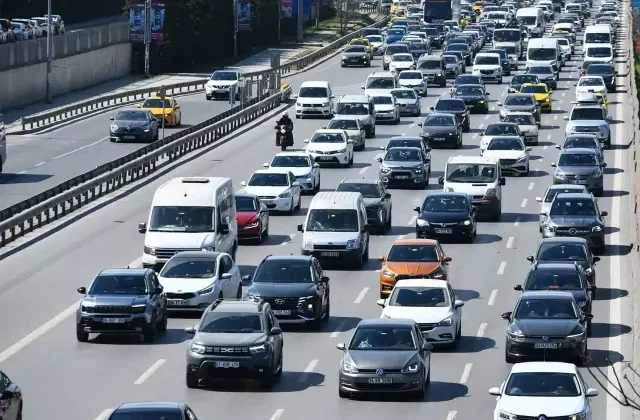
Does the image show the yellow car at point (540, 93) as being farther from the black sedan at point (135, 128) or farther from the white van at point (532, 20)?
the white van at point (532, 20)

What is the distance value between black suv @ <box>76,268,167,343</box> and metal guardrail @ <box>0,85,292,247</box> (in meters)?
12.1

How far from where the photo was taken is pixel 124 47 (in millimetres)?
113312

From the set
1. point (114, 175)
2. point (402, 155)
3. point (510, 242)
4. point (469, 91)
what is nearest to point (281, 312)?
point (510, 242)

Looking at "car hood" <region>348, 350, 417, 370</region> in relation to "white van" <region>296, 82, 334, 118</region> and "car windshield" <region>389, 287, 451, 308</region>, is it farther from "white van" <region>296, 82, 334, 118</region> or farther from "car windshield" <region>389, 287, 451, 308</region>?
"white van" <region>296, 82, 334, 118</region>

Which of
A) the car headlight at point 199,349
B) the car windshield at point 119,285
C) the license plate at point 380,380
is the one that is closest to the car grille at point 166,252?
the car windshield at point 119,285

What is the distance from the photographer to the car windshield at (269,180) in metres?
52.2

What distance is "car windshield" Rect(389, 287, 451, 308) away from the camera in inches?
1323

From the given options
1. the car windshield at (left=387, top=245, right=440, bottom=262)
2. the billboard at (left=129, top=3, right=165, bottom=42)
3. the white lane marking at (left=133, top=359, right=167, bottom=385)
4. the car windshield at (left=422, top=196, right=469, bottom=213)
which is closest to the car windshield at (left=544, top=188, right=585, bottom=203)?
the car windshield at (left=422, top=196, right=469, bottom=213)

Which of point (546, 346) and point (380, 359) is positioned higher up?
point (380, 359)

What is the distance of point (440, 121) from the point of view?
69250 millimetres

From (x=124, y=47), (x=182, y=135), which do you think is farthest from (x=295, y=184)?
(x=124, y=47)

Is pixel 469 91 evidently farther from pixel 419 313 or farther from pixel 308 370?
pixel 308 370

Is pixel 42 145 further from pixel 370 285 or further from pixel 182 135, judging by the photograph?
pixel 370 285

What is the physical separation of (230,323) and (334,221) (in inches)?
542
